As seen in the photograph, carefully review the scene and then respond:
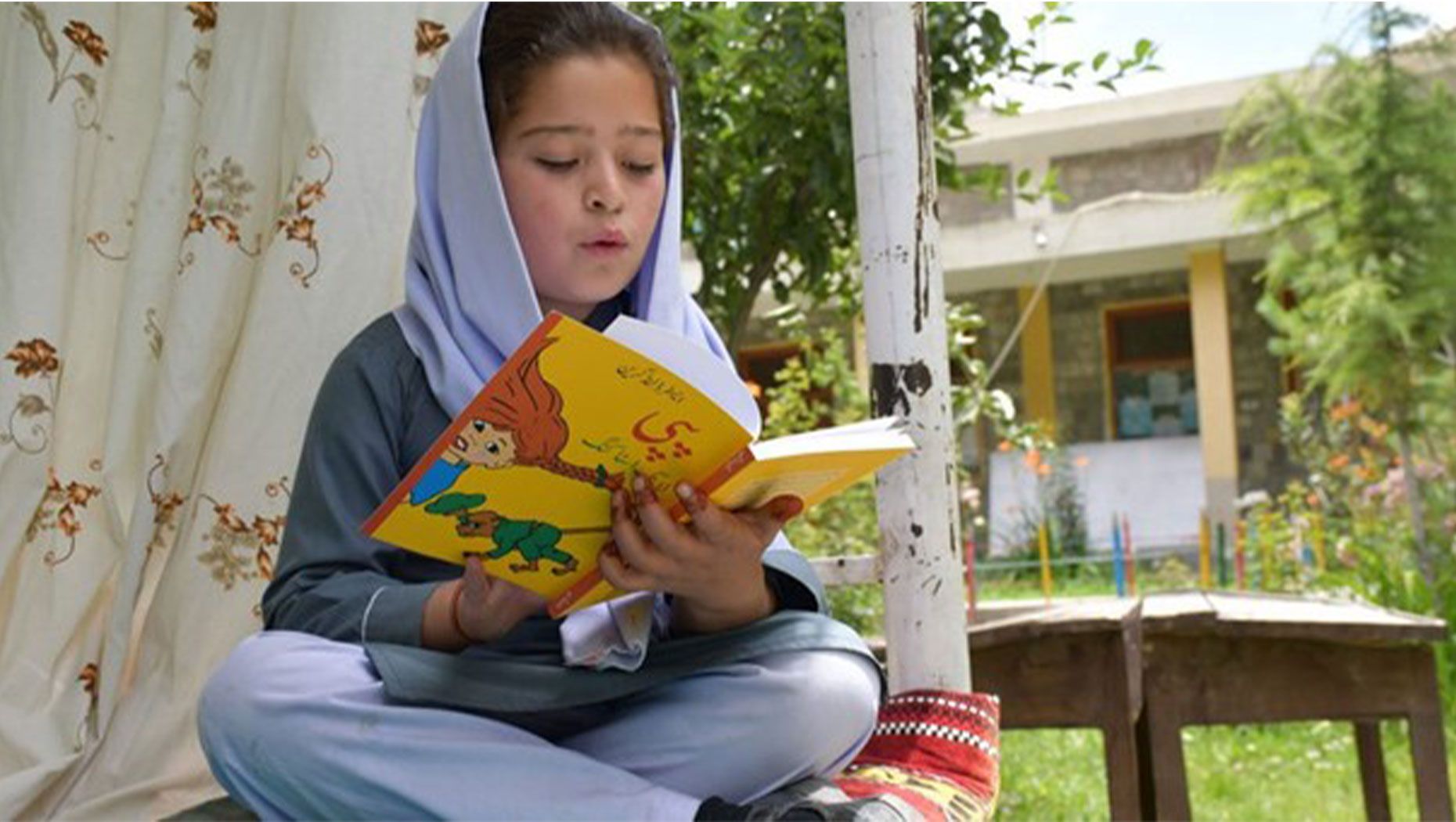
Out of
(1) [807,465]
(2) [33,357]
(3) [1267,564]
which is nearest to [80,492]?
(2) [33,357]

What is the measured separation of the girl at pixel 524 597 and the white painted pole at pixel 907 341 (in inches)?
12.1

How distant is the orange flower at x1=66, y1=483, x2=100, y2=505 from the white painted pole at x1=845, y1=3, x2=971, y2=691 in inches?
40.1

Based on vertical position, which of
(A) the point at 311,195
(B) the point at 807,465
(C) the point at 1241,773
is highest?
(A) the point at 311,195

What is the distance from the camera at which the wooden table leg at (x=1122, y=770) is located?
2352mm

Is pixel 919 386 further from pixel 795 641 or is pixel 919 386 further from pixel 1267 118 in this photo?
pixel 1267 118

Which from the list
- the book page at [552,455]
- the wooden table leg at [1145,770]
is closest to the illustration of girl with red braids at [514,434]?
the book page at [552,455]

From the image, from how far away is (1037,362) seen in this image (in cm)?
1133

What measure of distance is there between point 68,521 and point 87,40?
25.5 inches

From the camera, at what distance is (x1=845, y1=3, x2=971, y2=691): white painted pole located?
5.84 feet

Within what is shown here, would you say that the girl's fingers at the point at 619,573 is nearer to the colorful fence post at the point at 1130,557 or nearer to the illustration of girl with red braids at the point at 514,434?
the illustration of girl with red braids at the point at 514,434

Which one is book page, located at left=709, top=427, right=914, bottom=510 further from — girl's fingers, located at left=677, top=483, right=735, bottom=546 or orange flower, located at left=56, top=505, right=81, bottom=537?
orange flower, located at left=56, top=505, right=81, bottom=537

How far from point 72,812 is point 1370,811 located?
2591 millimetres

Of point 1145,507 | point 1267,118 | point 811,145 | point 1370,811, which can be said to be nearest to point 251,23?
point 811,145

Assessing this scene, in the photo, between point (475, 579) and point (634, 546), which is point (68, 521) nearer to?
point (475, 579)
